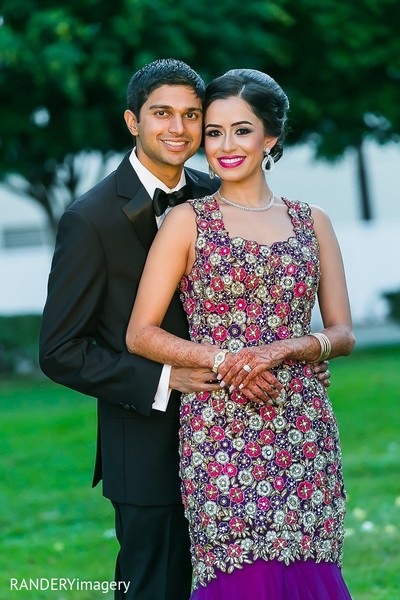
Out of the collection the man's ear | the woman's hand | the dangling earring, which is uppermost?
the man's ear

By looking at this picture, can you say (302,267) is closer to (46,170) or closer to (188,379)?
(188,379)

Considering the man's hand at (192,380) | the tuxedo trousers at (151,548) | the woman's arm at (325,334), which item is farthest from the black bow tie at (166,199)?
the tuxedo trousers at (151,548)

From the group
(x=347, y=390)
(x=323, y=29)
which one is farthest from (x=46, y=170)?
(x=347, y=390)

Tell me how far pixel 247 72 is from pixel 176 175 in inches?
18.6

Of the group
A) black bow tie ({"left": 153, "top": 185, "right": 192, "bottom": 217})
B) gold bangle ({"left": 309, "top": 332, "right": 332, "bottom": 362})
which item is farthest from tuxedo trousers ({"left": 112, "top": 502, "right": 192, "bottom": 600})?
black bow tie ({"left": 153, "top": 185, "right": 192, "bottom": 217})

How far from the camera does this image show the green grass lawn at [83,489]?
613 centimetres

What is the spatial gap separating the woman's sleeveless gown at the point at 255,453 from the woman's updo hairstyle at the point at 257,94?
0.40m

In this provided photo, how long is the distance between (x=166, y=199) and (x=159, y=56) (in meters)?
8.36

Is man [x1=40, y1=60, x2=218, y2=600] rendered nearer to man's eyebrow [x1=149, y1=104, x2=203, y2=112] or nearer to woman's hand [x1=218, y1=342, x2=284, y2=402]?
man's eyebrow [x1=149, y1=104, x2=203, y2=112]

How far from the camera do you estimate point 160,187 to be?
13.5 feet

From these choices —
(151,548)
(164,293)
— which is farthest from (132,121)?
(151,548)

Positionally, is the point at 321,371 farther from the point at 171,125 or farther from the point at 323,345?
the point at 171,125

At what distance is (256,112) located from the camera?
3.89 m

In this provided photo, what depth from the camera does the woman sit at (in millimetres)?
3744
